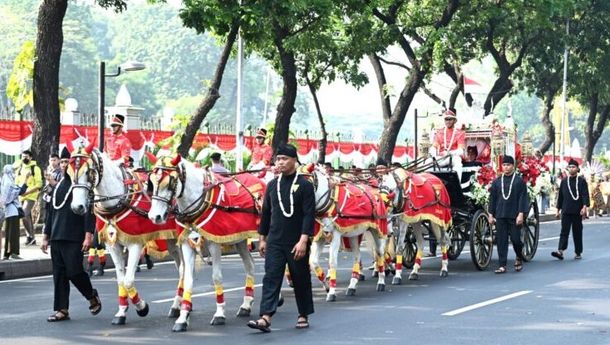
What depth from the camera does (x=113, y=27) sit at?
134125mm

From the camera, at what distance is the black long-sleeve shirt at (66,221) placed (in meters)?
13.3

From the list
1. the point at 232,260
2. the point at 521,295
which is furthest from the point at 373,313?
the point at 232,260

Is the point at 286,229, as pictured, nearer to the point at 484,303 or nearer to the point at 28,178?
the point at 484,303

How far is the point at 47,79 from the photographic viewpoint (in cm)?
2370

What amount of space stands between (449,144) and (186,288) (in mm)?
9018

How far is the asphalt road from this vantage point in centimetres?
1209

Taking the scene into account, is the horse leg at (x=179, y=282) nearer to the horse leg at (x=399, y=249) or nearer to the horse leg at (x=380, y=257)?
the horse leg at (x=380, y=257)

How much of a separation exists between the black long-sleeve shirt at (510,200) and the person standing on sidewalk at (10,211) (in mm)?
7882

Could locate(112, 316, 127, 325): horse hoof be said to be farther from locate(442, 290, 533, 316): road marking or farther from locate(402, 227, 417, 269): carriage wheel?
locate(402, 227, 417, 269): carriage wheel

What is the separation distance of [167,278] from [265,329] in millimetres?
6377

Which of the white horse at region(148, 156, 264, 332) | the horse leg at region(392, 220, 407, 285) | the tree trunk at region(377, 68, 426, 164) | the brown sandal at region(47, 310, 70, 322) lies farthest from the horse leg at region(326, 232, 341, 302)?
the tree trunk at region(377, 68, 426, 164)

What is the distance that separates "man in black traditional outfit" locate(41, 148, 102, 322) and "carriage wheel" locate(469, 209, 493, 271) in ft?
24.9

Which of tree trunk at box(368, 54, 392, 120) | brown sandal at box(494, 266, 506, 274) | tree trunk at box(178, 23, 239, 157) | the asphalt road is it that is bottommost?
the asphalt road

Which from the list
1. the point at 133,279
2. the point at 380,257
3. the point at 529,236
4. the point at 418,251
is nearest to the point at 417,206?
the point at 418,251
